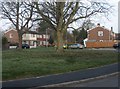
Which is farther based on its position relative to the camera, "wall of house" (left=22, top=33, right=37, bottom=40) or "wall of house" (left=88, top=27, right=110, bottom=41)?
"wall of house" (left=22, top=33, right=37, bottom=40)

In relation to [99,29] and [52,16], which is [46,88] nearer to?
[52,16]

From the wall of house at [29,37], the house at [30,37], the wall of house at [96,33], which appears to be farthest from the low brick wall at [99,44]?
the wall of house at [29,37]

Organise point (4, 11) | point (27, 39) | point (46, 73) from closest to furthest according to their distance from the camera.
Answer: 1. point (46, 73)
2. point (4, 11)
3. point (27, 39)

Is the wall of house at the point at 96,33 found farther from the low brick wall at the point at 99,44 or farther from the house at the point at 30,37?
the house at the point at 30,37

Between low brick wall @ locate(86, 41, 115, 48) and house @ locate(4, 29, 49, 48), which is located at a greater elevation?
house @ locate(4, 29, 49, 48)

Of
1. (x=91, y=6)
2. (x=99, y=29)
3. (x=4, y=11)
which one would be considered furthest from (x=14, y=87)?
(x=99, y=29)

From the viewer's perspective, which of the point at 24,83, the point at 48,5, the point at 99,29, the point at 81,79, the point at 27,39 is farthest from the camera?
the point at 27,39

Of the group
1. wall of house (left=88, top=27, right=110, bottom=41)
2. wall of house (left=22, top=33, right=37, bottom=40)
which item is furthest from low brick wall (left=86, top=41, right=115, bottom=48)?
wall of house (left=22, top=33, right=37, bottom=40)

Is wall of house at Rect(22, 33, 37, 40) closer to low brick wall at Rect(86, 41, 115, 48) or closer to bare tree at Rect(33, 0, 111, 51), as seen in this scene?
low brick wall at Rect(86, 41, 115, 48)

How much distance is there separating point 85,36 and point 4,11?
67308 millimetres

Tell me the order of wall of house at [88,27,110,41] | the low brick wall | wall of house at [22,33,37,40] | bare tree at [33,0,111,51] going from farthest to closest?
wall of house at [22,33,37,40] → wall of house at [88,27,110,41] → the low brick wall → bare tree at [33,0,111,51]

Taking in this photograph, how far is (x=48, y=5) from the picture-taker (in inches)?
1299

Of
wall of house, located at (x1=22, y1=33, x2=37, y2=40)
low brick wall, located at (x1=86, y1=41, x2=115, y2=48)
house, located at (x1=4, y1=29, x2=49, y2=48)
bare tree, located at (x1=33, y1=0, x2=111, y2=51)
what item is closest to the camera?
bare tree, located at (x1=33, y1=0, x2=111, y2=51)

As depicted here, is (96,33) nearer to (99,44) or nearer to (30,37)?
(99,44)
